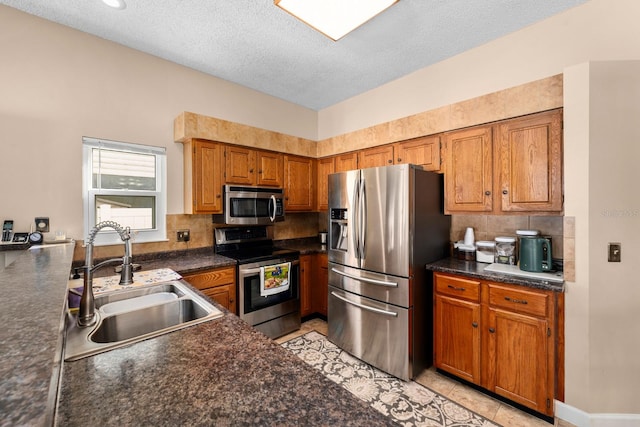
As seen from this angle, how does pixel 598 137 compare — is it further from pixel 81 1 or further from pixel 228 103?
pixel 81 1

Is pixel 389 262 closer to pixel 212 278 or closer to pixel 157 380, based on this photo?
pixel 212 278

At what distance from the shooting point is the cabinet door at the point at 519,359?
1.87 m

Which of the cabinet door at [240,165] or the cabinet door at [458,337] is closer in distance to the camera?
the cabinet door at [458,337]

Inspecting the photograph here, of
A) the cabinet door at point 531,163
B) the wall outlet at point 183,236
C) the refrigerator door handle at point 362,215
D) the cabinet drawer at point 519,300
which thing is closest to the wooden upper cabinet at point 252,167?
the wall outlet at point 183,236

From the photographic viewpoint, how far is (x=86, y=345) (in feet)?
3.35

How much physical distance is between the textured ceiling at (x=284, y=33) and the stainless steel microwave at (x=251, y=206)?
1.31 m

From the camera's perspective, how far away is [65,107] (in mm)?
2309

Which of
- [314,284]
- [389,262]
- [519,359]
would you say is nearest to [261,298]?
[314,284]

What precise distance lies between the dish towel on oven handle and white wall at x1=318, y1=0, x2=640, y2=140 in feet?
6.94

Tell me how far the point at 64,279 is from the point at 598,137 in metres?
3.04

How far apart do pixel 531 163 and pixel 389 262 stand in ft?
4.47

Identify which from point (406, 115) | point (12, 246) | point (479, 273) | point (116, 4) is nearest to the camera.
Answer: point (12, 246)

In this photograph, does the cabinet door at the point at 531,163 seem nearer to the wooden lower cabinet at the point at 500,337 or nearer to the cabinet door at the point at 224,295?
the wooden lower cabinet at the point at 500,337

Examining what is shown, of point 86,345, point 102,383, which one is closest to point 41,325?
point 102,383
